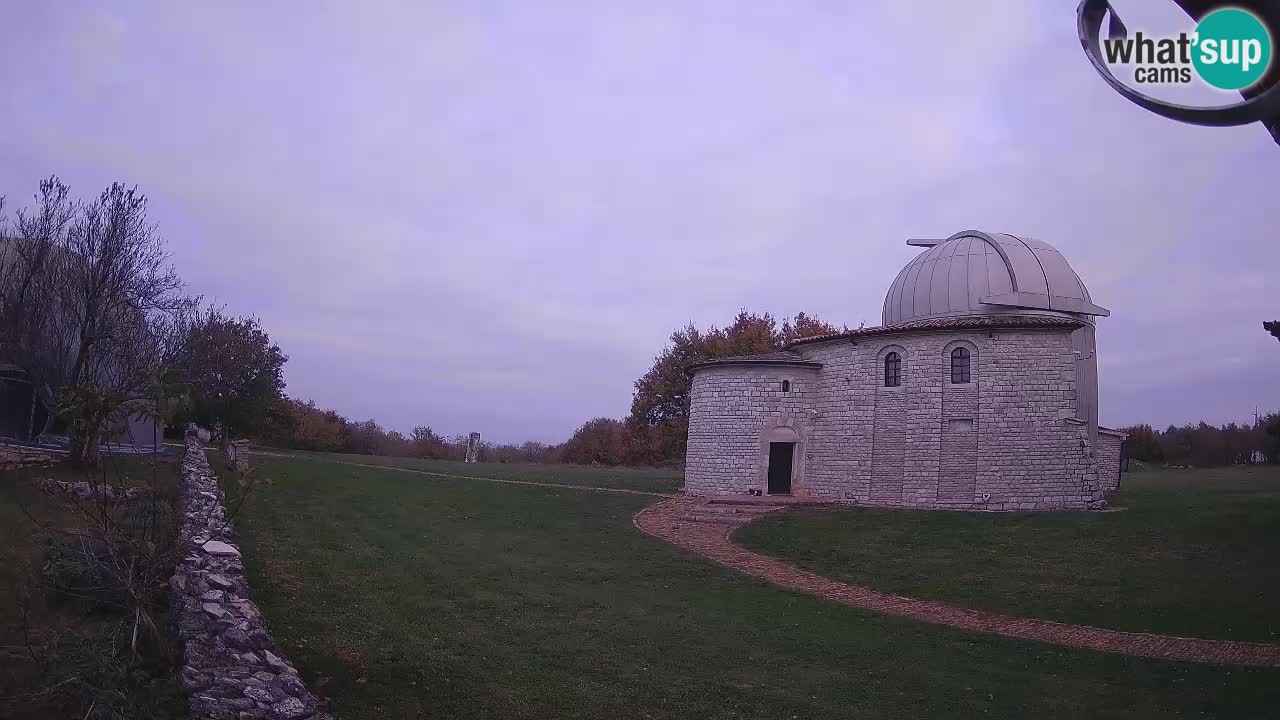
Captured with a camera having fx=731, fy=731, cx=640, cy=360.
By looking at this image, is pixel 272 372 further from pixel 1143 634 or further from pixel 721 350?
pixel 1143 634

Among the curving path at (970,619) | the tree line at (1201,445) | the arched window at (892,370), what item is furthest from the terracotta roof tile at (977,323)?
the tree line at (1201,445)

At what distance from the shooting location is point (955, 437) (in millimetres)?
22281

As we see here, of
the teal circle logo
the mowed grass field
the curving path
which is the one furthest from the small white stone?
the teal circle logo

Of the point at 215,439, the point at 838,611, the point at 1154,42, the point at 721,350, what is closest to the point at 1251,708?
the point at 838,611

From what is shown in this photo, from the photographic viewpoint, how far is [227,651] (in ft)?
20.3

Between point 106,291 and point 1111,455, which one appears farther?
point 1111,455

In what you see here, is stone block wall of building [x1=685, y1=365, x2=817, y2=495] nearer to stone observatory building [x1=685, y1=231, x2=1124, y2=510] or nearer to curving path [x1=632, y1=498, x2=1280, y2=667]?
stone observatory building [x1=685, y1=231, x2=1124, y2=510]

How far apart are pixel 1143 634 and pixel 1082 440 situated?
12.2 m

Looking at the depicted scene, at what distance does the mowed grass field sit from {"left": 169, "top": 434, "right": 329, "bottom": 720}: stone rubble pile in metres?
0.54

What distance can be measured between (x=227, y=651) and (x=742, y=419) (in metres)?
20.8

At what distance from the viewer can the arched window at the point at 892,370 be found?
2358 cm

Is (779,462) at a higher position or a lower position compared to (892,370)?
lower

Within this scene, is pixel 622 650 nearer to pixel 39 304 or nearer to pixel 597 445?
pixel 39 304

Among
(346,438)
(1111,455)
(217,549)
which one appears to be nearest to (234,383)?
(346,438)
